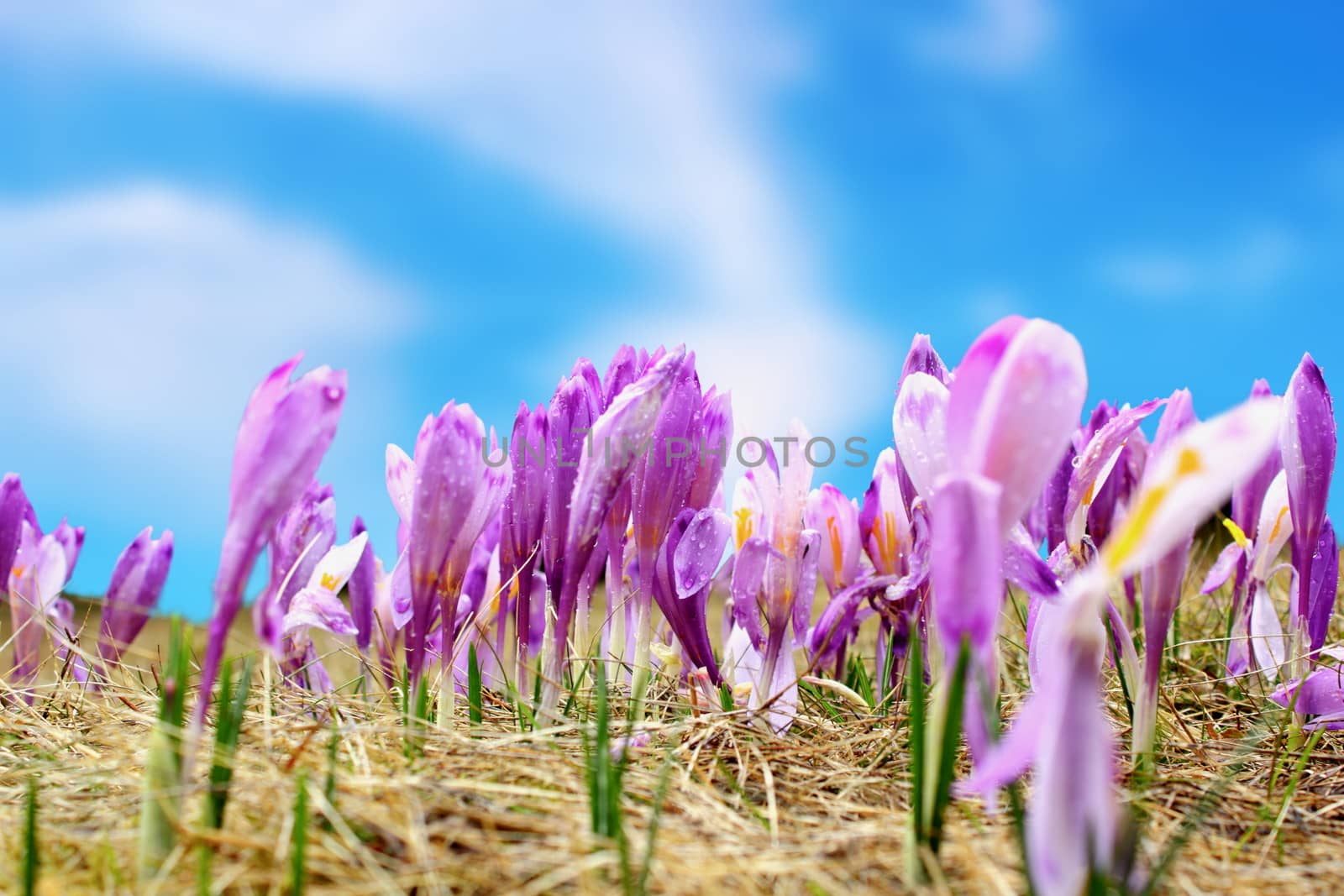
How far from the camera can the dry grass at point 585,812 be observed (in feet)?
3.88

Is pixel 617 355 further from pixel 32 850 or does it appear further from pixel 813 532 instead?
pixel 32 850

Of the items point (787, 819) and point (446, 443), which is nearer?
point (787, 819)

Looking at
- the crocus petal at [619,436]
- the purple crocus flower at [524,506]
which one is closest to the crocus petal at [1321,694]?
the crocus petal at [619,436]

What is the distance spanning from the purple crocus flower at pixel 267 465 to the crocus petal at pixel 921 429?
2.44 feet

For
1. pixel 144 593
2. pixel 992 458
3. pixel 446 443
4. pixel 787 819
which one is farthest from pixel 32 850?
pixel 144 593

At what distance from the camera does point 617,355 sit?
206 cm

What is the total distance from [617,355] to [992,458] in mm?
1017

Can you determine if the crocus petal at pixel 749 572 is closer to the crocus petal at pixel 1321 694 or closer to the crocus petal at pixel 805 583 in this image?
the crocus petal at pixel 805 583

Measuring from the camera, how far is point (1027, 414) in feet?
3.78

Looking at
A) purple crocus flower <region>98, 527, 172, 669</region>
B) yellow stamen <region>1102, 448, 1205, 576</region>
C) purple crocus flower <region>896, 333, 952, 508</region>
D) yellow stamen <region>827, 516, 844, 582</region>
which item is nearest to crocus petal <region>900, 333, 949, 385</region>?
purple crocus flower <region>896, 333, 952, 508</region>

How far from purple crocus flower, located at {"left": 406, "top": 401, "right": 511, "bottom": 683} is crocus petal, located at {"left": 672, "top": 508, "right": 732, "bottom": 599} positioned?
1.21 ft

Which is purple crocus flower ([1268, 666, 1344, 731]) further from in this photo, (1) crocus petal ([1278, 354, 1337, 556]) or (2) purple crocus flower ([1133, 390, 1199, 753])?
(2) purple crocus flower ([1133, 390, 1199, 753])

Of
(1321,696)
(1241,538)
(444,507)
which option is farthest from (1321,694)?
(444,507)

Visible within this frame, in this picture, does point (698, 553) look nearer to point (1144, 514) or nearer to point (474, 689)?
point (474, 689)
